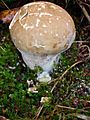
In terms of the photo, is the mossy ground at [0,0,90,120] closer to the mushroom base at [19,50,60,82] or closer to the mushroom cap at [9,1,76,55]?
the mushroom base at [19,50,60,82]

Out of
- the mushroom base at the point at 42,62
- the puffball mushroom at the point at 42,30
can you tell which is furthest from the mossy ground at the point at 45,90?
the puffball mushroom at the point at 42,30

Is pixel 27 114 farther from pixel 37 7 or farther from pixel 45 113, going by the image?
pixel 37 7

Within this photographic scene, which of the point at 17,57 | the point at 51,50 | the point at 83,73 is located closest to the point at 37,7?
the point at 51,50

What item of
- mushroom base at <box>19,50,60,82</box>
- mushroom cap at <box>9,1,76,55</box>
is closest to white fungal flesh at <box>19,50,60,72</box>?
mushroom base at <box>19,50,60,82</box>

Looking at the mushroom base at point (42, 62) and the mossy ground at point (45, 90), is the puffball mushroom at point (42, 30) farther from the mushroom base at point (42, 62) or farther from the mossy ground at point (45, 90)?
the mossy ground at point (45, 90)

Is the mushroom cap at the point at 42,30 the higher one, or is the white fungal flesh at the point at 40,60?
the mushroom cap at the point at 42,30
